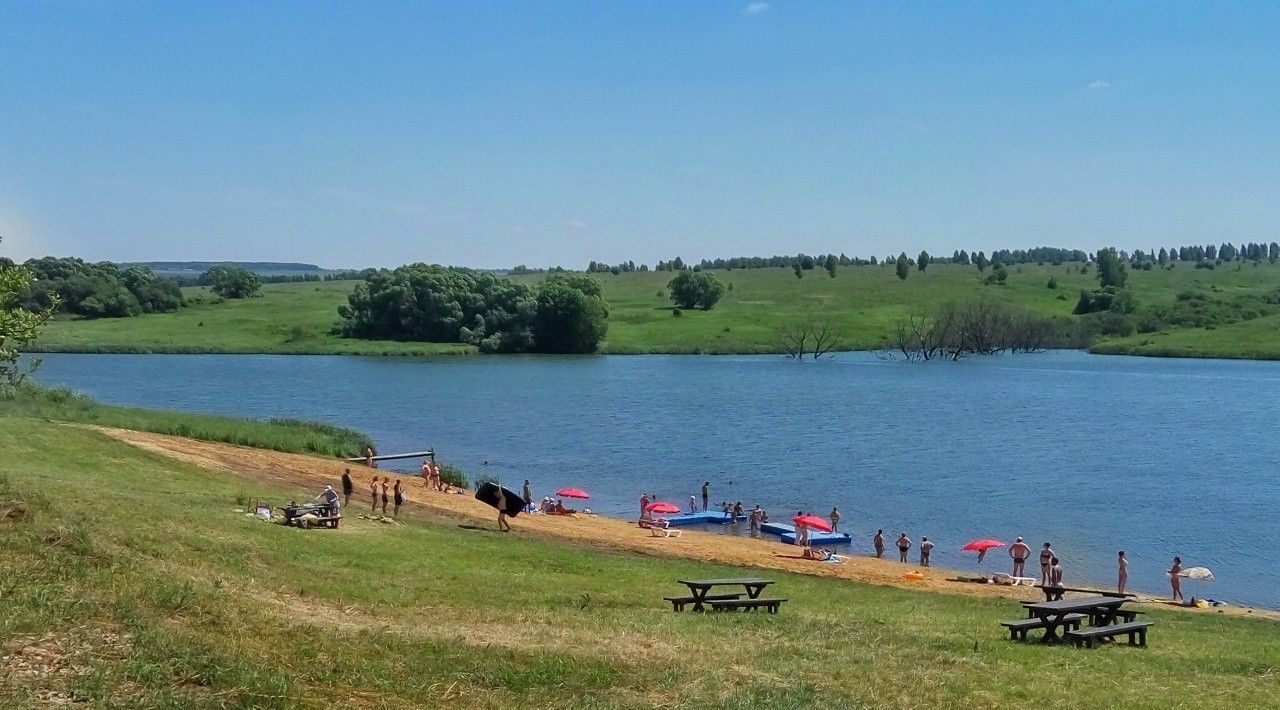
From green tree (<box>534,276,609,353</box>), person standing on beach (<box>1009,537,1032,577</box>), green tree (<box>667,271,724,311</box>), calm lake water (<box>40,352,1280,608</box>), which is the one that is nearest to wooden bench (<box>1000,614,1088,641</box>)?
person standing on beach (<box>1009,537,1032,577</box>)

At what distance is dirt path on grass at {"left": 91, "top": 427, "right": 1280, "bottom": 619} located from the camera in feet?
109

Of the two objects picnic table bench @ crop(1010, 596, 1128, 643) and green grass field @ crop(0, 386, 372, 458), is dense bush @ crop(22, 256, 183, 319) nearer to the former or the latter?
green grass field @ crop(0, 386, 372, 458)

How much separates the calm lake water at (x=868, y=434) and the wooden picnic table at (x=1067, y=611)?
1898cm

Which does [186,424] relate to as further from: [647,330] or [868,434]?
[647,330]

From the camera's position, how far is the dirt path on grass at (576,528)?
1305 inches

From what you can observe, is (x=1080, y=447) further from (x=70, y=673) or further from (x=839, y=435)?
(x=70, y=673)

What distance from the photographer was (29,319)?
935 inches

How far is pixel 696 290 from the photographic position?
186m

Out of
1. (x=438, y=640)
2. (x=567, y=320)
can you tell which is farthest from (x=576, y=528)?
(x=567, y=320)

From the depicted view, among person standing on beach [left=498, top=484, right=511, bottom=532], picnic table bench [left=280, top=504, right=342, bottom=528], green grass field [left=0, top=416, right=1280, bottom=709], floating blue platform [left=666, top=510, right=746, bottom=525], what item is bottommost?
floating blue platform [left=666, top=510, right=746, bottom=525]

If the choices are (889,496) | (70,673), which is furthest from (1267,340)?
(70,673)

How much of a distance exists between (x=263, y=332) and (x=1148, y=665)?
14903 centimetres

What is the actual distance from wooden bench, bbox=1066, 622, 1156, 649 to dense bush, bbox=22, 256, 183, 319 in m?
151

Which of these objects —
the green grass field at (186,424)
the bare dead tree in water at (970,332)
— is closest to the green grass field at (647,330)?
the bare dead tree in water at (970,332)
